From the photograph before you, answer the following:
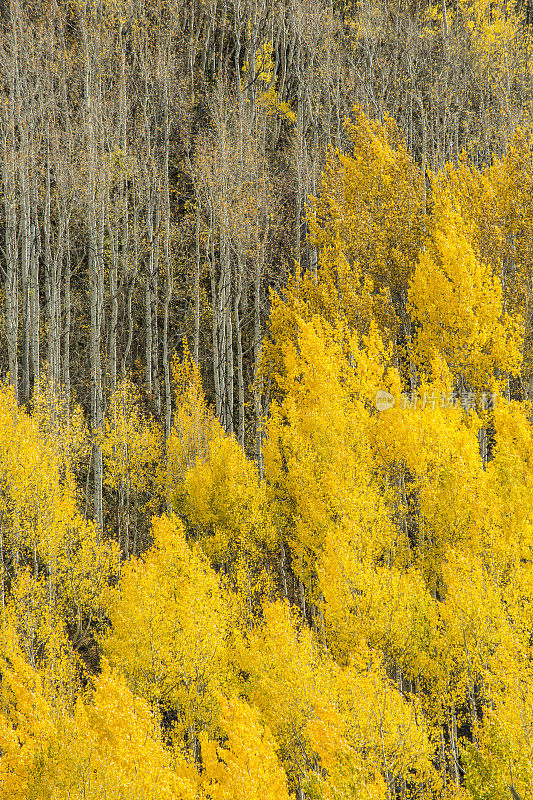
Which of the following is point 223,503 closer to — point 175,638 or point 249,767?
point 175,638

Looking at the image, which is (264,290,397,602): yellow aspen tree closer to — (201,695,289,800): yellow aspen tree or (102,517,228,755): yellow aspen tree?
(102,517,228,755): yellow aspen tree

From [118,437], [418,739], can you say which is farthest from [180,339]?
[418,739]

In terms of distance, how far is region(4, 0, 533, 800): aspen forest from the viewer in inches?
624

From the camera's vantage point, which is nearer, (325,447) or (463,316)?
(463,316)

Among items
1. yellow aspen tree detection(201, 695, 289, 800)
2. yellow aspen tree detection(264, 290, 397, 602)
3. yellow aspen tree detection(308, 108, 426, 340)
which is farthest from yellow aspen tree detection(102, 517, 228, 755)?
yellow aspen tree detection(308, 108, 426, 340)

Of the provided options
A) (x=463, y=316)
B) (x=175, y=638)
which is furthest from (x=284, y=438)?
(x=175, y=638)

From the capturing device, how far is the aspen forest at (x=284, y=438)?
624 inches

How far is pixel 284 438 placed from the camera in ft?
69.1

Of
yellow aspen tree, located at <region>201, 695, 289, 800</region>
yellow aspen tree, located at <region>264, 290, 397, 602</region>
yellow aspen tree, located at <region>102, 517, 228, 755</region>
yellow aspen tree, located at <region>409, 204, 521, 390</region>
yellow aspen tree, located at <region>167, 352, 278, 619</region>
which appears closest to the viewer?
yellow aspen tree, located at <region>201, 695, 289, 800</region>

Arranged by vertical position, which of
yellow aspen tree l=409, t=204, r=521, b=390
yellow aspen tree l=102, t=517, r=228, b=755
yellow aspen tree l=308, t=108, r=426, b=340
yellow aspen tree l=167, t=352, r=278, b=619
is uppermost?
yellow aspen tree l=308, t=108, r=426, b=340

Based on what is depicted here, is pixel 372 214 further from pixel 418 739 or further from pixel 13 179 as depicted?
pixel 418 739

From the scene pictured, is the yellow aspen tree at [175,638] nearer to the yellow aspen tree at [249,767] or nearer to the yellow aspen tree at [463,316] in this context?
Answer: the yellow aspen tree at [249,767]

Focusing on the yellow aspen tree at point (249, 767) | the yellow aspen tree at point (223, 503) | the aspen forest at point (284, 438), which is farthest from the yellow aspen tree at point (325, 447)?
the yellow aspen tree at point (249, 767)

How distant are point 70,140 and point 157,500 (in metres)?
13.7
